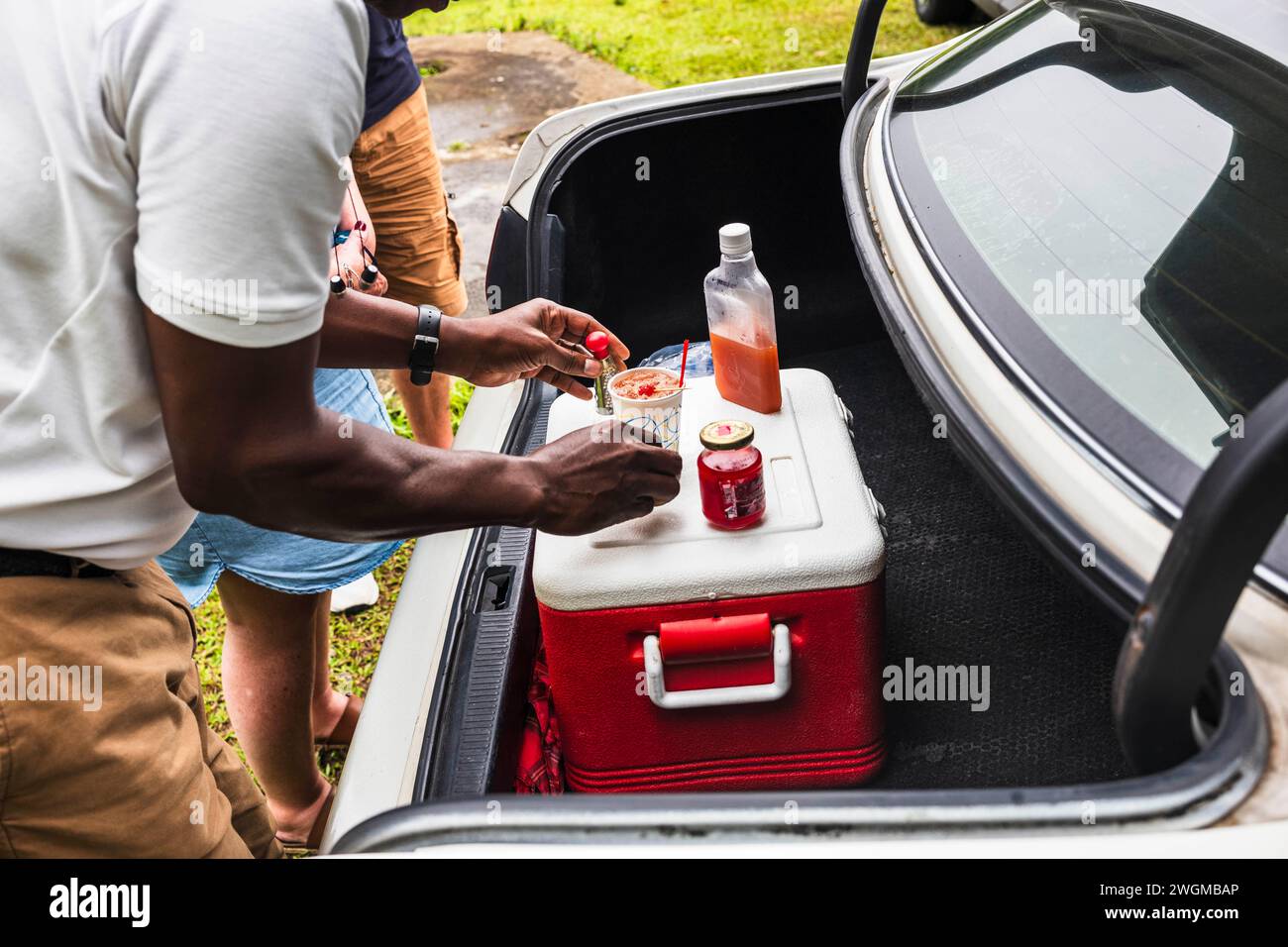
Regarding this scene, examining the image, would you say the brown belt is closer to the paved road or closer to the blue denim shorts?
the blue denim shorts

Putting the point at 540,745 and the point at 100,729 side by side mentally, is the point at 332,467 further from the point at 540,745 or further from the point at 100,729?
the point at 540,745

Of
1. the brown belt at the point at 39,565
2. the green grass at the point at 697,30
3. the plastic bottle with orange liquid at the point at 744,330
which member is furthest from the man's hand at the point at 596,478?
the green grass at the point at 697,30

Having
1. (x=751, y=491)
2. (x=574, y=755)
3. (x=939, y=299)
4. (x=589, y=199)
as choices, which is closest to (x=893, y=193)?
(x=939, y=299)

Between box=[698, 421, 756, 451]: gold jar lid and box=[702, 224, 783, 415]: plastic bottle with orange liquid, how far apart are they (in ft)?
0.51

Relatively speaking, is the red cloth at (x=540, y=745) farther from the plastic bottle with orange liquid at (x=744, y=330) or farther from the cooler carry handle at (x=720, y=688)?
the plastic bottle with orange liquid at (x=744, y=330)

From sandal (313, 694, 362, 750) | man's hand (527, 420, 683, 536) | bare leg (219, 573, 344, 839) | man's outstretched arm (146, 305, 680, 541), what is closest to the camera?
man's outstretched arm (146, 305, 680, 541)

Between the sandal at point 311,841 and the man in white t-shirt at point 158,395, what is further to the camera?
the sandal at point 311,841

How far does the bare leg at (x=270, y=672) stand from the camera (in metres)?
1.99

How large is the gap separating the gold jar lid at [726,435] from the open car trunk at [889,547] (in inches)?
13.0

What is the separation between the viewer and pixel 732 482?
4.80ft

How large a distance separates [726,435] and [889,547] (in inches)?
31.6

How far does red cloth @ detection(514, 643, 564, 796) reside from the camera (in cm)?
156

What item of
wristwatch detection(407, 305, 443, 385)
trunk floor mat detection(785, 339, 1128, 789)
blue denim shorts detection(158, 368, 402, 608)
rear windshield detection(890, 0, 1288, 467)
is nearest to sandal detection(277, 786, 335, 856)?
blue denim shorts detection(158, 368, 402, 608)

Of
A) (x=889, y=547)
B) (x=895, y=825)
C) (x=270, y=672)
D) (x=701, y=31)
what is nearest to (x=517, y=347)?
(x=270, y=672)
